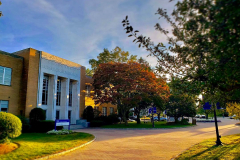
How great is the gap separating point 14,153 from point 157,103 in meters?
21.3

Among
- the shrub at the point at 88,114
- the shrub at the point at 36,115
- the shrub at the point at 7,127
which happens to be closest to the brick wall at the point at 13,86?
the shrub at the point at 36,115

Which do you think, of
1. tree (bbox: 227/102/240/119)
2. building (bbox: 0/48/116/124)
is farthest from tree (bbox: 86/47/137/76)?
tree (bbox: 227/102/240/119)

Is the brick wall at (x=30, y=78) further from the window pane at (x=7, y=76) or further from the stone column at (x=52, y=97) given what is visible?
the stone column at (x=52, y=97)

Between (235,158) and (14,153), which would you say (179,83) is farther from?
(14,153)

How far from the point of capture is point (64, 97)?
81.3 feet

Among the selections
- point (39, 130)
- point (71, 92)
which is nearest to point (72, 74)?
point (71, 92)

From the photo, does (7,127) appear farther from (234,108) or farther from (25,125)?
(234,108)

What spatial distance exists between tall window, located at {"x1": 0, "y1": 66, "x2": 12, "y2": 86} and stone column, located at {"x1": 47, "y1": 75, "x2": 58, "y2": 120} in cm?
507

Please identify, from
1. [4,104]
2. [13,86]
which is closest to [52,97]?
[13,86]

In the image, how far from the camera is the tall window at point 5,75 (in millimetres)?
17938

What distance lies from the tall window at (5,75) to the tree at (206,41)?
55.3 ft

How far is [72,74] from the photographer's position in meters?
26.0

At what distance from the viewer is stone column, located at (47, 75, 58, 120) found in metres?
22.2

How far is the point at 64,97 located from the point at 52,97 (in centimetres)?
238
